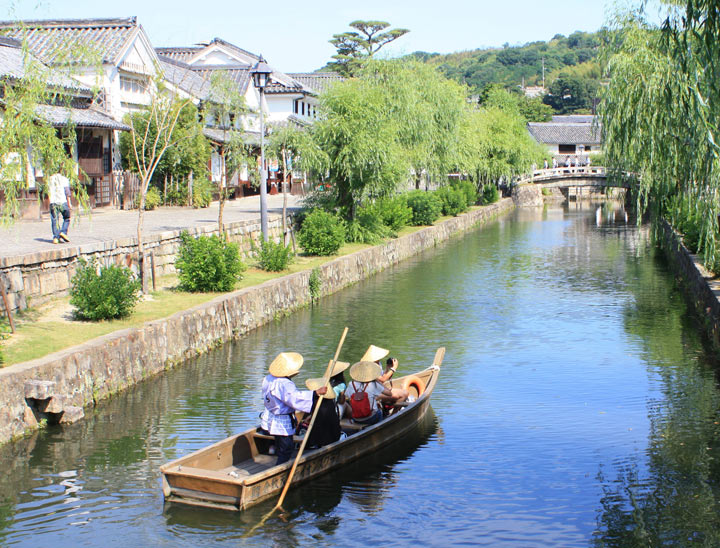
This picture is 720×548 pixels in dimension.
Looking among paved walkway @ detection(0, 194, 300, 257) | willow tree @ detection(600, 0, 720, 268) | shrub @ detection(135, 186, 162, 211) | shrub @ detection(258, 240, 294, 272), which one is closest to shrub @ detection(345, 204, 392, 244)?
paved walkway @ detection(0, 194, 300, 257)

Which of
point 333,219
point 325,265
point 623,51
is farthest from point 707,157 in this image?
point 333,219

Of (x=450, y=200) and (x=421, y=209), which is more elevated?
(x=450, y=200)

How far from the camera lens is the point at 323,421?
10.1m

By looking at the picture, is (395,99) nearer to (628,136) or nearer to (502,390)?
(628,136)

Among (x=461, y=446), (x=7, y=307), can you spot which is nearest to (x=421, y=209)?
(x=7, y=307)

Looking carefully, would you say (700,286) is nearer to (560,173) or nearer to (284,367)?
(284,367)

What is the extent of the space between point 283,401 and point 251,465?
0.94 meters

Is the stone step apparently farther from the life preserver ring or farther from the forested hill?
the forested hill

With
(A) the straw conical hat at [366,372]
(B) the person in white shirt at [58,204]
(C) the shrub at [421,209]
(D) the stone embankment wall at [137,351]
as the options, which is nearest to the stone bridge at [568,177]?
(C) the shrub at [421,209]

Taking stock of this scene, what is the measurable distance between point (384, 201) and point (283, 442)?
24.2 m

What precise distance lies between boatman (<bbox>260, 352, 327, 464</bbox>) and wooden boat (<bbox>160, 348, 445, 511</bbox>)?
26 cm

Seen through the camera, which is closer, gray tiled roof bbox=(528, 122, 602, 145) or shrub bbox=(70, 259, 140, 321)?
shrub bbox=(70, 259, 140, 321)

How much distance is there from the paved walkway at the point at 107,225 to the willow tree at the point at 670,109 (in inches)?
387

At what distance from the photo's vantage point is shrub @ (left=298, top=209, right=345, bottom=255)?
81.2ft
